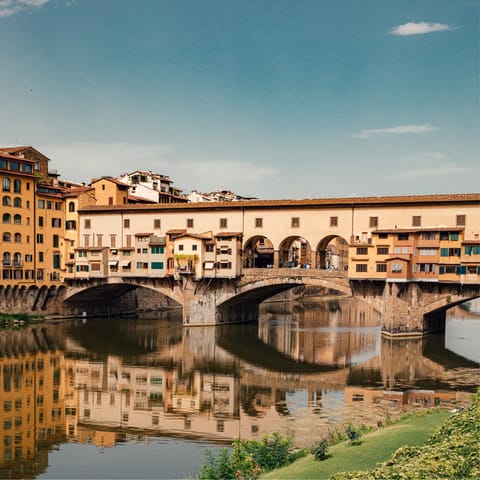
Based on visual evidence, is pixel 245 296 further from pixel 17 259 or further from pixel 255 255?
pixel 17 259

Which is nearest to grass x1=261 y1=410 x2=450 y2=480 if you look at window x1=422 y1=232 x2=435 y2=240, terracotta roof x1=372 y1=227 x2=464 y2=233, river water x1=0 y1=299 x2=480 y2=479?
river water x1=0 y1=299 x2=480 y2=479

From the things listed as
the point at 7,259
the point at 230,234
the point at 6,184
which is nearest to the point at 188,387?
the point at 230,234

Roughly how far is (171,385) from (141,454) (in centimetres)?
1173

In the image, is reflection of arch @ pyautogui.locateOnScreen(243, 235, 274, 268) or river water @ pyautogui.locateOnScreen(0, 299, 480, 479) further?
reflection of arch @ pyautogui.locateOnScreen(243, 235, 274, 268)

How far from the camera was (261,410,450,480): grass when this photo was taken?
16.2m

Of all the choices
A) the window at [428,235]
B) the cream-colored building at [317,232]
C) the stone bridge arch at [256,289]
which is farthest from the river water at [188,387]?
the window at [428,235]

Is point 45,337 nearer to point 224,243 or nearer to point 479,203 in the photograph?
point 224,243

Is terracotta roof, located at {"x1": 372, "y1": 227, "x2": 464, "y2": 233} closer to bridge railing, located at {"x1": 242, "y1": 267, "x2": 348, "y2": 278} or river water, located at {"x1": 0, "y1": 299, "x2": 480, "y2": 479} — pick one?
bridge railing, located at {"x1": 242, "y1": 267, "x2": 348, "y2": 278}

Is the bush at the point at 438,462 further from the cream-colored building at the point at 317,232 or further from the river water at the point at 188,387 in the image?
the cream-colored building at the point at 317,232

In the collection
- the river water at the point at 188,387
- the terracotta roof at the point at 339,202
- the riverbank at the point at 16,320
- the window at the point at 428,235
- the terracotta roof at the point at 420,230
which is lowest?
the river water at the point at 188,387

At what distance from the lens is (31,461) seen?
69.9 ft

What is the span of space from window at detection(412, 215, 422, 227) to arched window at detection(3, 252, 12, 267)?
116 feet

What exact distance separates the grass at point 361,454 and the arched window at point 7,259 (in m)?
43.4

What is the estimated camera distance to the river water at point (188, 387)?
891 inches
